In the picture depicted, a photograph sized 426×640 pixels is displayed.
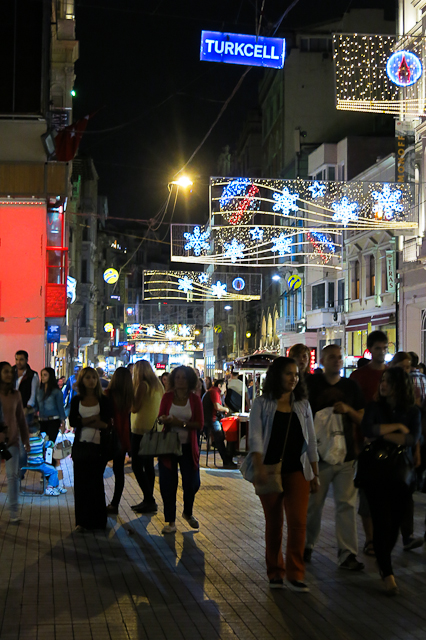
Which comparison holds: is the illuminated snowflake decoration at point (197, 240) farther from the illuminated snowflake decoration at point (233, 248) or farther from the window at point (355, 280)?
the window at point (355, 280)

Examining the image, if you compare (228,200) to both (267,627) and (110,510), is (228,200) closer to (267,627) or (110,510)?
(110,510)

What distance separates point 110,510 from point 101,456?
123 cm

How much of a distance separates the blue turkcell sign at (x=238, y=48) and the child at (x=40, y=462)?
7096 millimetres

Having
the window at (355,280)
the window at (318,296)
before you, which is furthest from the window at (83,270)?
the window at (355,280)

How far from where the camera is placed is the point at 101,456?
32.8ft

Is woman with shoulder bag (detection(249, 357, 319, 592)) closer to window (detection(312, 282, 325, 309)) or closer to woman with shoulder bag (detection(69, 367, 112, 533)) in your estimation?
woman with shoulder bag (detection(69, 367, 112, 533))

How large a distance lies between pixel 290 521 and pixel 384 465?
868mm

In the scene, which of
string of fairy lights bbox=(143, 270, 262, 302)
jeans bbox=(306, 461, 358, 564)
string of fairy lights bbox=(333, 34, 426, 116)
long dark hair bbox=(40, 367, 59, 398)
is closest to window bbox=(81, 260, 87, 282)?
→ string of fairy lights bbox=(143, 270, 262, 302)

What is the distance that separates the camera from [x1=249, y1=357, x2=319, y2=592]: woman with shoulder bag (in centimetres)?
703

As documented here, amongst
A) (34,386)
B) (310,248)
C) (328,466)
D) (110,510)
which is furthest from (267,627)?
(310,248)

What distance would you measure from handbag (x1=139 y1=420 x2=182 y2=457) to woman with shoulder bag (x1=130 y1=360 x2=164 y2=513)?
1322 millimetres

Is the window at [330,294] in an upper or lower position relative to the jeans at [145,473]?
upper

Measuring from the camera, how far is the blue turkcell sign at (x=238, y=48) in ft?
50.6

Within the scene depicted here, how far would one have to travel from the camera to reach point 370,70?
58.0 ft
